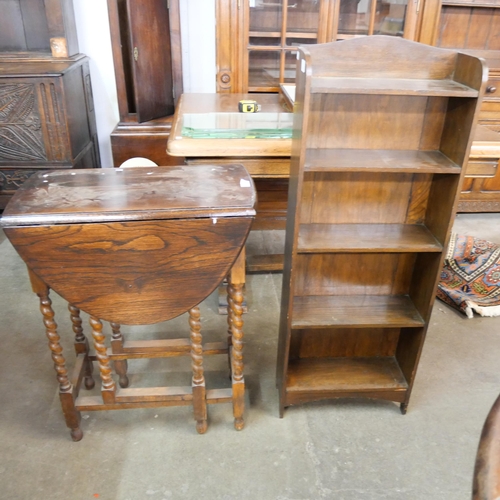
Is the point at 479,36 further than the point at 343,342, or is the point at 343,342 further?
the point at 479,36

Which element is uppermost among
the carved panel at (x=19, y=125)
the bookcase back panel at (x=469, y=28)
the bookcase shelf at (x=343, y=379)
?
the bookcase back panel at (x=469, y=28)

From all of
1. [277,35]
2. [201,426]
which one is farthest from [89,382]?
[277,35]

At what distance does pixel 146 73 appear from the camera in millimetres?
3033

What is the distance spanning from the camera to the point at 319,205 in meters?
1.60

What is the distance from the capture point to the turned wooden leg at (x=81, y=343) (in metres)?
1.75

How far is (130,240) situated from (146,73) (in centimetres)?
207

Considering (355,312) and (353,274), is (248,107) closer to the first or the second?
(353,274)

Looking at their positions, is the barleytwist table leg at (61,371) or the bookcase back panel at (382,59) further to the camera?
the barleytwist table leg at (61,371)

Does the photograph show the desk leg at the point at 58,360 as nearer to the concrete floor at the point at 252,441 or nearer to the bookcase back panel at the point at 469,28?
the concrete floor at the point at 252,441

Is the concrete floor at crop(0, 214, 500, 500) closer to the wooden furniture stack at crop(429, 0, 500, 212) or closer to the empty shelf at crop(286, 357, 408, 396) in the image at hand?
the empty shelf at crop(286, 357, 408, 396)

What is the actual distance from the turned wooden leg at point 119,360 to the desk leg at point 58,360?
25 centimetres

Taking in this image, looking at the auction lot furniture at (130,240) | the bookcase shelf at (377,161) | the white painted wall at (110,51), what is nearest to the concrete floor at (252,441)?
the auction lot furniture at (130,240)

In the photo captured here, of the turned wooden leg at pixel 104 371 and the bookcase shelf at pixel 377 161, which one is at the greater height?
the bookcase shelf at pixel 377 161

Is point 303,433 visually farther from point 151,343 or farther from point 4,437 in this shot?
point 4,437
